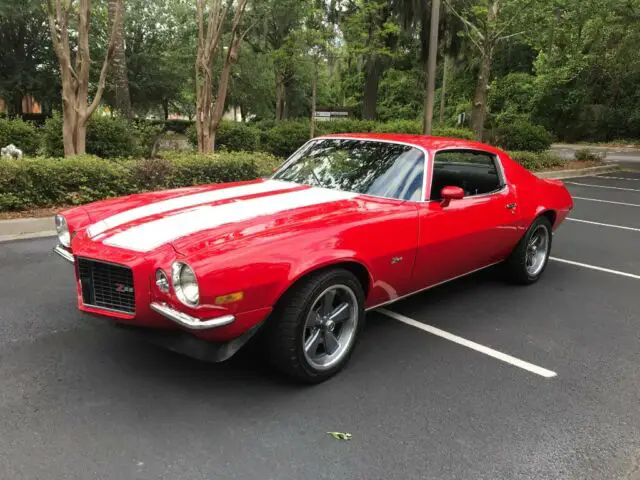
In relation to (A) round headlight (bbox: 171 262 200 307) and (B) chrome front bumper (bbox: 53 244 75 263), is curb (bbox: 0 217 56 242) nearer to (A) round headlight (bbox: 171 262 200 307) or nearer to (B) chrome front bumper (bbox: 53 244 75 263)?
(B) chrome front bumper (bbox: 53 244 75 263)

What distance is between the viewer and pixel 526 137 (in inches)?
722

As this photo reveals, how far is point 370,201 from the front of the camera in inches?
151

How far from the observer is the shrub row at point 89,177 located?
7461 millimetres

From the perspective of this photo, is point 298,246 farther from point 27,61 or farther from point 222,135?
point 27,61

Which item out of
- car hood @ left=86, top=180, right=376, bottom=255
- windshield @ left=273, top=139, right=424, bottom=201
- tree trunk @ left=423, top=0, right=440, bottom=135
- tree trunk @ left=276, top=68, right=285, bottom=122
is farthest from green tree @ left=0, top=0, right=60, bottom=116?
car hood @ left=86, top=180, right=376, bottom=255

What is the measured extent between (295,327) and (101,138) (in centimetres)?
1103

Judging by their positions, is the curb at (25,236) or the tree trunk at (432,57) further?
the tree trunk at (432,57)

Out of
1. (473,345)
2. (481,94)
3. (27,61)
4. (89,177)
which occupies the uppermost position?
(27,61)

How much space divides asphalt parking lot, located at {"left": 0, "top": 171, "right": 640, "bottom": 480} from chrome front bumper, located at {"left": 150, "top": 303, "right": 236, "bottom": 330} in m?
0.53

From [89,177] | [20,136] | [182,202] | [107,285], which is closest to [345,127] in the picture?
[20,136]

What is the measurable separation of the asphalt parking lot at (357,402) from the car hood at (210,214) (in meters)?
0.87

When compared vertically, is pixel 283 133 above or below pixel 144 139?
above

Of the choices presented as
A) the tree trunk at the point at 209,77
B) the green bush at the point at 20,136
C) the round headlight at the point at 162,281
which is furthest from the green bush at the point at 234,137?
the round headlight at the point at 162,281

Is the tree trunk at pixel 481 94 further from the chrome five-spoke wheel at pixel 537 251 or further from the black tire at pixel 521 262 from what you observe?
the black tire at pixel 521 262
